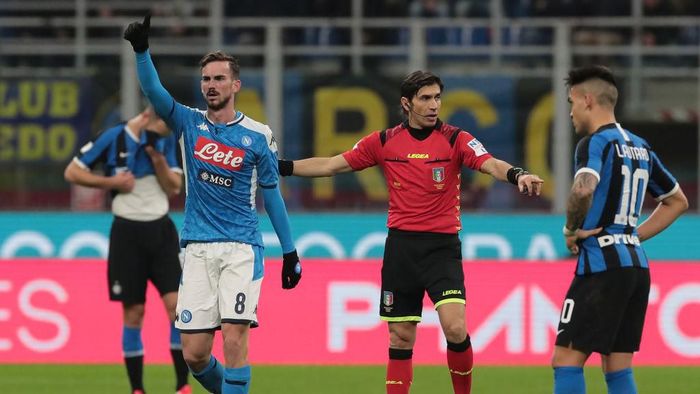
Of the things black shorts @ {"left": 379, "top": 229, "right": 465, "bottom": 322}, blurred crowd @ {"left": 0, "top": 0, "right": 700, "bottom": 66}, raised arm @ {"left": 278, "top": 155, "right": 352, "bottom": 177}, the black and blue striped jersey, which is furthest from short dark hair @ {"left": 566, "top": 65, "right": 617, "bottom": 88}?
blurred crowd @ {"left": 0, "top": 0, "right": 700, "bottom": 66}

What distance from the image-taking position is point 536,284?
13.2m

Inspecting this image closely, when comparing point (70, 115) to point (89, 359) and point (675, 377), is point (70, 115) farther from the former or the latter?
point (675, 377)

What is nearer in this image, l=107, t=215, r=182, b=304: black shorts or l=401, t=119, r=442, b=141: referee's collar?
l=401, t=119, r=442, b=141: referee's collar

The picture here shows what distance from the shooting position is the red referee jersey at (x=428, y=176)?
897cm

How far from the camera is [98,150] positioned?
425 inches

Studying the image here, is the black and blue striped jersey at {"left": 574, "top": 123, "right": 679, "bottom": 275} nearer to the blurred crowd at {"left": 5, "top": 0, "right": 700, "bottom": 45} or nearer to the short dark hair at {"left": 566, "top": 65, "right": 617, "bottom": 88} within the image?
the short dark hair at {"left": 566, "top": 65, "right": 617, "bottom": 88}

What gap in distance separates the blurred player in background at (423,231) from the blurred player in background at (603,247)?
4.68 ft

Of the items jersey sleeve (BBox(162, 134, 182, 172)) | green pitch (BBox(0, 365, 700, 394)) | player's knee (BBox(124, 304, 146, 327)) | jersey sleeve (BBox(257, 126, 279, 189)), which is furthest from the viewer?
green pitch (BBox(0, 365, 700, 394))

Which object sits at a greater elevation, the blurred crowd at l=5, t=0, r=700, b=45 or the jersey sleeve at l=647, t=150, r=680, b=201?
the blurred crowd at l=5, t=0, r=700, b=45

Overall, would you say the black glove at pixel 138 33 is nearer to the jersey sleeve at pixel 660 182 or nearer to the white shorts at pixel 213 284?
the white shorts at pixel 213 284

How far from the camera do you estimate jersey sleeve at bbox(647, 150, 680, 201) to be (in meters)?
7.87

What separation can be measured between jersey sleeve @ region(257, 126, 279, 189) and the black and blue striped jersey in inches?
71.7

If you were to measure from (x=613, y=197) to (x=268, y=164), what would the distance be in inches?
79.3

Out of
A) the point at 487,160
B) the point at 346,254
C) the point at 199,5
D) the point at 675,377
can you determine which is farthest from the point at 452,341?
the point at 199,5
